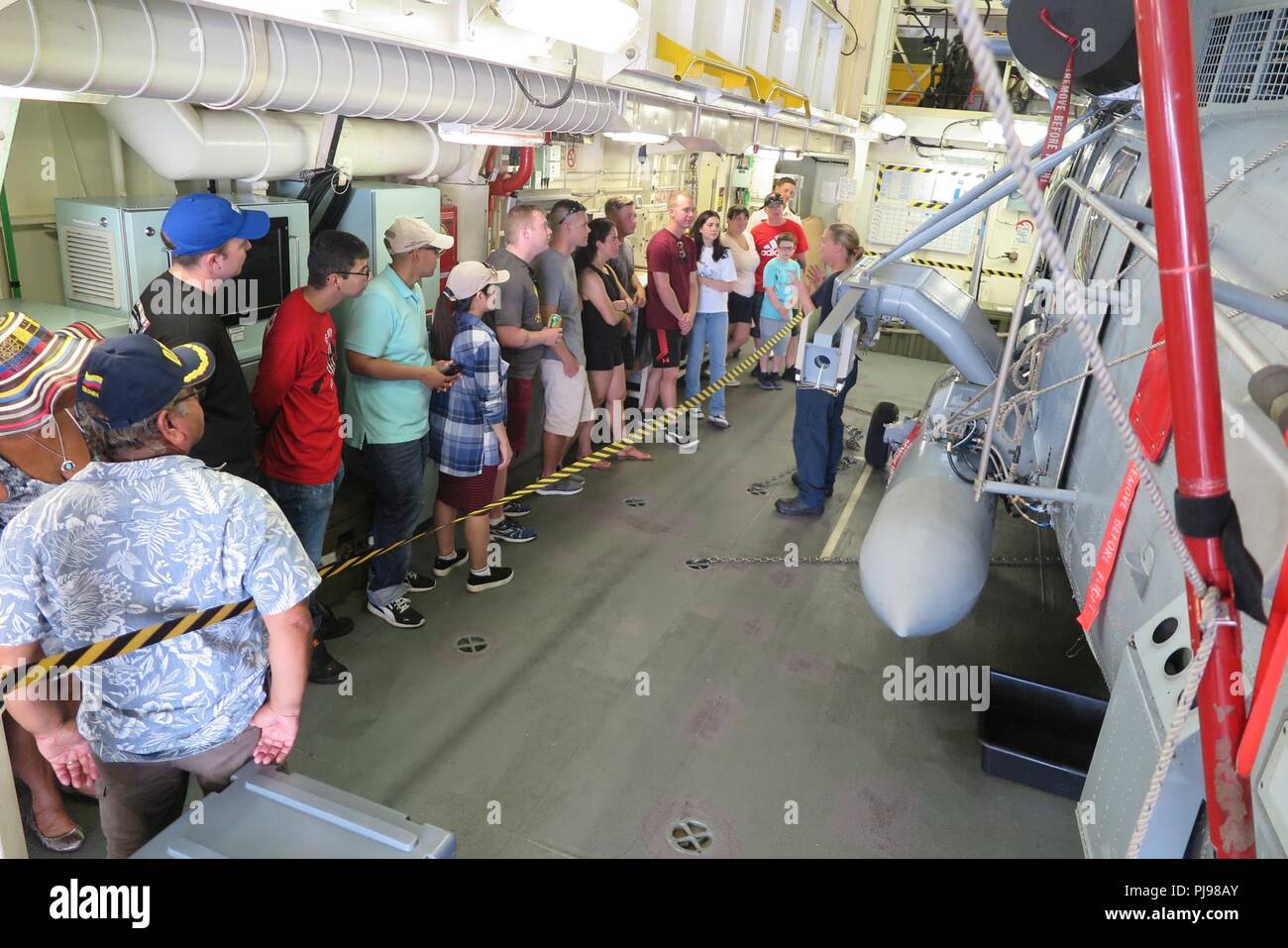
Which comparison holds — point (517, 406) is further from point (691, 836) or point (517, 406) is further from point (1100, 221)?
point (1100, 221)

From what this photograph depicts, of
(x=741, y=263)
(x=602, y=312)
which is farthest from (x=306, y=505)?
(x=741, y=263)

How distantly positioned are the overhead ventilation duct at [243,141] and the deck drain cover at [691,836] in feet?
11.2

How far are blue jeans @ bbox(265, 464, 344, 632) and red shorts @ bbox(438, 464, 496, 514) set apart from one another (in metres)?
0.72

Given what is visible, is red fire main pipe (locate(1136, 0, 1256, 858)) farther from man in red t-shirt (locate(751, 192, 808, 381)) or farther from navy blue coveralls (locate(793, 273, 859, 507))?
man in red t-shirt (locate(751, 192, 808, 381))

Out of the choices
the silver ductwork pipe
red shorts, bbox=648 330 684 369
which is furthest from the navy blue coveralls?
red shorts, bbox=648 330 684 369

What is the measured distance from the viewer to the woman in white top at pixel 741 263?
8.22 metres

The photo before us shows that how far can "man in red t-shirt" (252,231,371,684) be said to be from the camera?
139 inches

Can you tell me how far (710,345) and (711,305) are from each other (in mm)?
411

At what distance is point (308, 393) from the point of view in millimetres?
3658

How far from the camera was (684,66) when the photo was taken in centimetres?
550

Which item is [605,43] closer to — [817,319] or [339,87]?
[339,87]

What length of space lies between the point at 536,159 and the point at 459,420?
3.32m

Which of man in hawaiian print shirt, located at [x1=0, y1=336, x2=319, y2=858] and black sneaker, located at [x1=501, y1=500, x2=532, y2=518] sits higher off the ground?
man in hawaiian print shirt, located at [x1=0, y1=336, x2=319, y2=858]
